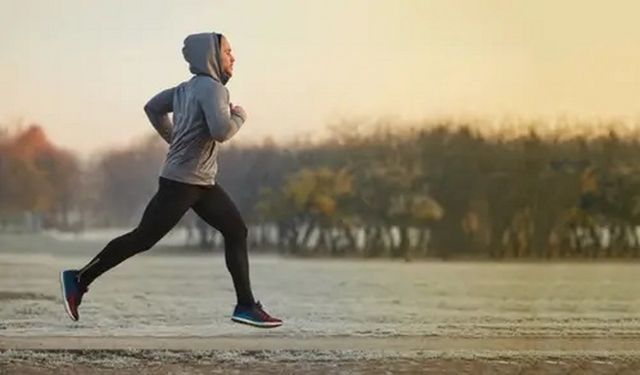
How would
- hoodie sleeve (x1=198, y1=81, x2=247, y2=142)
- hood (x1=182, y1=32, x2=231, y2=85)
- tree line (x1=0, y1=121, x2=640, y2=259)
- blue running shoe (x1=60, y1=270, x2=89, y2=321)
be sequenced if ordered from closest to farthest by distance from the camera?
hoodie sleeve (x1=198, y1=81, x2=247, y2=142)
hood (x1=182, y1=32, x2=231, y2=85)
blue running shoe (x1=60, y1=270, x2=89, y2=321)
tree line (x1=0, y1=121, x2=640, y2=259)

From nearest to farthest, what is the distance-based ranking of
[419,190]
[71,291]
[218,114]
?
[218,114] < [71,291] < [419,190]

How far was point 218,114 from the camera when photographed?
3502 millimetres

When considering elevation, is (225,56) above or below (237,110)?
above

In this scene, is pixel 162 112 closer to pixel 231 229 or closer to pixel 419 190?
pixel 231 229

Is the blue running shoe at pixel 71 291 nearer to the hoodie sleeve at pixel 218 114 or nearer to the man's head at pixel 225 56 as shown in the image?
the hoodie sleeve at pixel 218 114

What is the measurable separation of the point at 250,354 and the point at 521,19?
4.16ft

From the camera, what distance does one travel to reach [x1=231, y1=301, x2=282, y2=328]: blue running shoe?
378 cm

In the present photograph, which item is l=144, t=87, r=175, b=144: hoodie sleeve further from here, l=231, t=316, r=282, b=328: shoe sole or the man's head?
l=231, t=316, r=282, b=328: shoe sole

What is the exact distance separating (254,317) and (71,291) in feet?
1.73

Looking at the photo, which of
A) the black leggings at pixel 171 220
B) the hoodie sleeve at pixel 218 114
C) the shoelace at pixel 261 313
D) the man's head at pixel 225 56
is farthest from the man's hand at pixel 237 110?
the shoelace at pixel 261 313

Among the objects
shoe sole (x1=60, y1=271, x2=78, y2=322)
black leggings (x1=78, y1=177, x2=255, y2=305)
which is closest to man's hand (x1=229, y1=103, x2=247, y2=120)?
black leggings (x1=78, y1=177, x2=255, y2=305)

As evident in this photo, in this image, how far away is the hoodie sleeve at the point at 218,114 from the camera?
138 inches

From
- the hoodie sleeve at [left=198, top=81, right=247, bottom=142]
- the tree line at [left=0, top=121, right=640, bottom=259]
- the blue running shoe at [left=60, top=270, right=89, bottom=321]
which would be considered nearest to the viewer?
the hoodie sleeve at [left=198, top=81, right=247, bottom=142]

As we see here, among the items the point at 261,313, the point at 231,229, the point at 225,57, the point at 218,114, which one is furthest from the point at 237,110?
the point at 261,313
